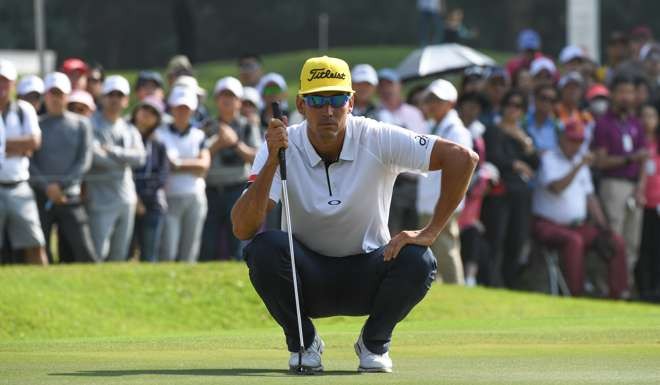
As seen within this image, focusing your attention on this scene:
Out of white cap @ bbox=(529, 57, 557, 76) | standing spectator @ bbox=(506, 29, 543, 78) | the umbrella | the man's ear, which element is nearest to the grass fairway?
the man's ear

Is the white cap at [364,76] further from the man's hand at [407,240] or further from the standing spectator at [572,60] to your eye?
the man's hand at [407,240]

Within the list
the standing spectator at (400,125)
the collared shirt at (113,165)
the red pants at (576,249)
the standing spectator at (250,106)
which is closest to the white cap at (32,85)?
the collared shirt at (113,165)

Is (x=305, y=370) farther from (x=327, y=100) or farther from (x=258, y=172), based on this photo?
(x=327, y=100)

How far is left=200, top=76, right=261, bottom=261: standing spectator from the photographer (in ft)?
56.1

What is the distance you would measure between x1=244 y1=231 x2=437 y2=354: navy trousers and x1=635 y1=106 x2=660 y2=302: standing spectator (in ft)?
35.1

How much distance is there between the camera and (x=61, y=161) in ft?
51.6

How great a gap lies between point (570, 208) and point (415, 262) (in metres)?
10.2

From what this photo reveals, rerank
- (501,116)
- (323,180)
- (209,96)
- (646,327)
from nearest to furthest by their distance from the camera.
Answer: (323,180)
(646,327)
(501,116)
(209,96)

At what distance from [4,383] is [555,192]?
11571 mm

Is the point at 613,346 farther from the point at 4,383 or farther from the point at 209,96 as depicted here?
the point at 209,96

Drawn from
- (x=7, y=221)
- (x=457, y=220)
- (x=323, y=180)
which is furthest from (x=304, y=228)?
(x=457, y=220)

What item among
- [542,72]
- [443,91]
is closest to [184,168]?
[443,91]

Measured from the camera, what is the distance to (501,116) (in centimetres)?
1850

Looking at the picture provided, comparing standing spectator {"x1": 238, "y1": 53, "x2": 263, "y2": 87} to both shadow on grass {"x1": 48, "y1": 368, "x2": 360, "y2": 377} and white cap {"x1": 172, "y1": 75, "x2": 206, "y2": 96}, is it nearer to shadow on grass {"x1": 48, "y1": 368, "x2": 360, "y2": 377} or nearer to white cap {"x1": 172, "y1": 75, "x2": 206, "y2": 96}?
white cap {"x1": 172, "y1": 75, "x2": 206, "y2": 96}
